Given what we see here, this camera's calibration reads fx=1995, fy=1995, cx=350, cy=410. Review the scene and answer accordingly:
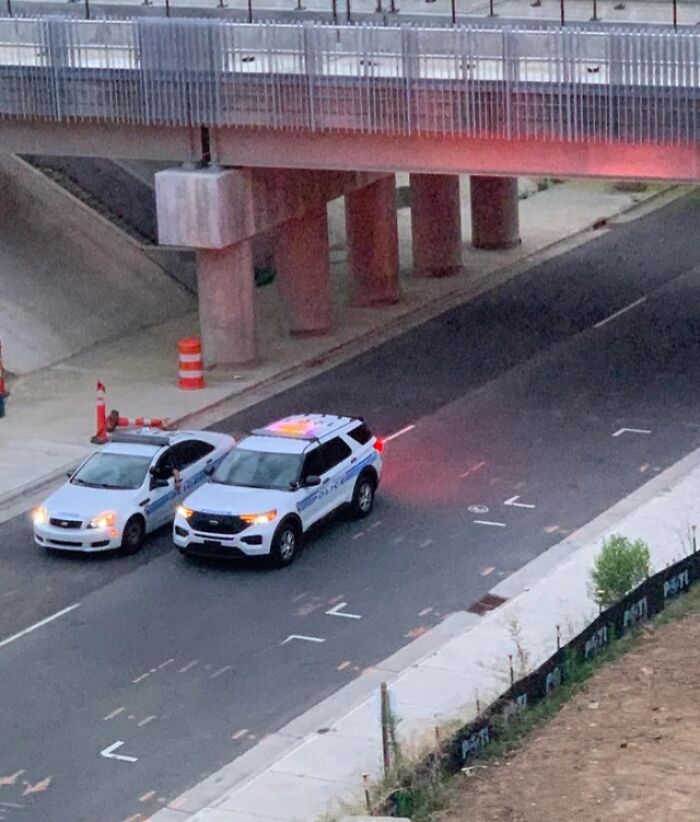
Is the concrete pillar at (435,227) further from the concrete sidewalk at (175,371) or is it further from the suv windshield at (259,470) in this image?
the suv windshield at (259,470)

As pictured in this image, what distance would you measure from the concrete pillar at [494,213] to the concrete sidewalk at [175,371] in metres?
0.34

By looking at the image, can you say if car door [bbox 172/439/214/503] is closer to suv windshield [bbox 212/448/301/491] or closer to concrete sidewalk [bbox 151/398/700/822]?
suv windshield [bbox 212/448/301/491]

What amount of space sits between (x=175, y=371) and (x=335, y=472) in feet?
31.5

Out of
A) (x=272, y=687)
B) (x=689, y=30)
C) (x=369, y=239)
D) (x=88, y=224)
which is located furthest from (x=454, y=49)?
(x=272, y=687)

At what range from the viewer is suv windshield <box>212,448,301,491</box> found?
24359 mm

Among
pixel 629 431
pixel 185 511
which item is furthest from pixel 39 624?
pixel 629 431

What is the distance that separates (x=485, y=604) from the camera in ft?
72.8

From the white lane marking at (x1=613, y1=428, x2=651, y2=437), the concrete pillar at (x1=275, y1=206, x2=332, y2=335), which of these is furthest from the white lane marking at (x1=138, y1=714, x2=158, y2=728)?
the concrete pillar at (x1=275, y1=206, x2=332, y2=335)

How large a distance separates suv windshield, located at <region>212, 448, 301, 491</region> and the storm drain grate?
3135 mm

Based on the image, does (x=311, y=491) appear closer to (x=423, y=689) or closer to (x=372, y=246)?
(x=423, y=689)

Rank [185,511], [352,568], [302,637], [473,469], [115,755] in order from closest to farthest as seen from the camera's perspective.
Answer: [115,755] → [302,637] → [352,568] → [185,511] → [473,469]

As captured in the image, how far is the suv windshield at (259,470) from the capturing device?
24359 mm

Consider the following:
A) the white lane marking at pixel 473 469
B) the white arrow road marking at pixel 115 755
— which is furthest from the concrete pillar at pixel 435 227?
the white arrow road marking at pixel 115 755

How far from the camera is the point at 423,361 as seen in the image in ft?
113
